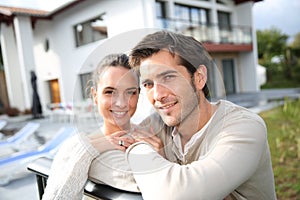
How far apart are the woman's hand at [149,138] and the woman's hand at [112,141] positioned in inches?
0.9

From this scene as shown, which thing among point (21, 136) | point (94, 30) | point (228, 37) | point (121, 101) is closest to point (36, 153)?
point (21, 136)

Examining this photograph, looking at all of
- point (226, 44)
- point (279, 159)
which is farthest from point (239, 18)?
point (279, 159)

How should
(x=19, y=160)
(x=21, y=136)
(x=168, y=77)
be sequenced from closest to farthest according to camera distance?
1. (x=168, y=77)
2. (x=19, y=160)
3. (x=21, y=136)

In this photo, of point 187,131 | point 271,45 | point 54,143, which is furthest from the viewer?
point 271,45

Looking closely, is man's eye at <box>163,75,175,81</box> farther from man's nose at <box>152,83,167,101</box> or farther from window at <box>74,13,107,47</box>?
window at <box>74,13,107,47</box>

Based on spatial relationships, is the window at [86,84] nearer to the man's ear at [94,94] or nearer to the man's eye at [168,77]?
the man's ear at [94,94]

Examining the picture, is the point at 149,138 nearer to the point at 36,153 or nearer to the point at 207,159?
the point at 207,159

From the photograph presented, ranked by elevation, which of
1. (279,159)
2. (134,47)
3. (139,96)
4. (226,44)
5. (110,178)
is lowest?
(279,159)

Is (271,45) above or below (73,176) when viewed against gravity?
above

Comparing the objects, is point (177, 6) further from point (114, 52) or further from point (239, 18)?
point (114, 52)

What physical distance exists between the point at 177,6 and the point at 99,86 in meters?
11.3

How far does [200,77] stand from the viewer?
555 mm

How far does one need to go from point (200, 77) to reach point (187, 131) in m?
0.14

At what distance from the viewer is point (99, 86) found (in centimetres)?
60
